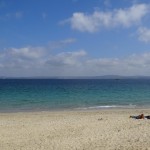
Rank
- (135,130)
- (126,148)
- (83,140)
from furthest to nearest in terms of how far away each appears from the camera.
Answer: (135,130) → (83,140) → (126,148)

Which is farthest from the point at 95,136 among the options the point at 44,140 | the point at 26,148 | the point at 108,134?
the point at 26,148

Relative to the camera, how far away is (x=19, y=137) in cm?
1759

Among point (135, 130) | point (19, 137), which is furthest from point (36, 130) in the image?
point (135, 130)

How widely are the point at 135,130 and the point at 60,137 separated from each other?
178 inches

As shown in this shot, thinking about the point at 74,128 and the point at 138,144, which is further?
the point at 74,128

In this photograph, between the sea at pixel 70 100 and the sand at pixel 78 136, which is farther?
the sea at pixel 70 100

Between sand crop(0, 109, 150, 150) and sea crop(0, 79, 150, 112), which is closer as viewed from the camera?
sand crop(0, 109, 150, 150)

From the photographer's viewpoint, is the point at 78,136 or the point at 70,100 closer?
the point at 78,136

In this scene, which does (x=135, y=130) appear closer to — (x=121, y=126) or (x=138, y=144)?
(x=121, y=126)

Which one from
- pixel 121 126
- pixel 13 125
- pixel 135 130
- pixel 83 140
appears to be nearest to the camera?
pixel 83 140

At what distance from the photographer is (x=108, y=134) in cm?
1775

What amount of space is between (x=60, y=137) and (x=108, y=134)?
8.72 feet

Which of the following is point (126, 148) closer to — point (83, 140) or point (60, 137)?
point (83, 140)

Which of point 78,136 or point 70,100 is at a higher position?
point 78,136
